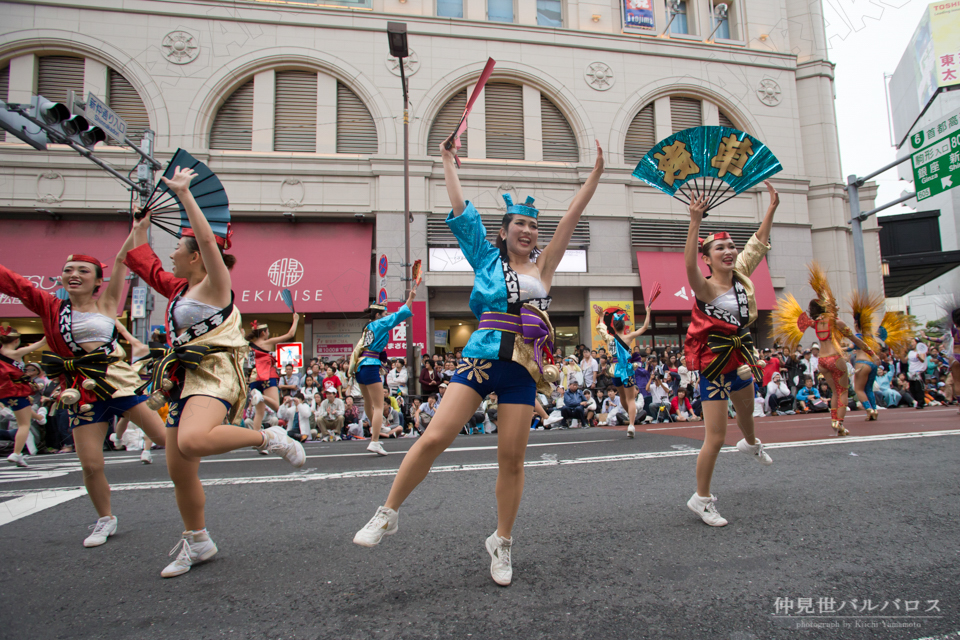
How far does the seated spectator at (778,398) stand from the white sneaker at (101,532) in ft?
45.3

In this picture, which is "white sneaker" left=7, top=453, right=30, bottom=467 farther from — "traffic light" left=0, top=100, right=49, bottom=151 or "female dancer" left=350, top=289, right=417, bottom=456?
"female dancer" left=350, top=289, right=417, bottom=456

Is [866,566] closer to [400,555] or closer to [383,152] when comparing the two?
[400,555]

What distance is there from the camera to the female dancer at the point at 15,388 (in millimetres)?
6859

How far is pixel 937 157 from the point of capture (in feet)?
45.3

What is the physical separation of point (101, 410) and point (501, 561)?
2938mm

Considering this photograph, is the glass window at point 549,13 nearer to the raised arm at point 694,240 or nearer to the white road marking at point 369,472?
the white road marking at point 369,472

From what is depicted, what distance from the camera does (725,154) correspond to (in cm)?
439

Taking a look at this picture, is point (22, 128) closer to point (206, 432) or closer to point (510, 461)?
point (206, 432)

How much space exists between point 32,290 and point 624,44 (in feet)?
68.7

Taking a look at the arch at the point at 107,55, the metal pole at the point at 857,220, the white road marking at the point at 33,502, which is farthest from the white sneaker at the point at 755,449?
the arch at the point at 107,55

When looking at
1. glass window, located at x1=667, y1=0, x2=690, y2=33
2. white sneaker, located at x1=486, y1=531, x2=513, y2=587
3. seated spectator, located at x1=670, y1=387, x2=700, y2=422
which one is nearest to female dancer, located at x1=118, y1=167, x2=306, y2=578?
white sneaker, located at x1=486, y1=531, x2=513, y2=587

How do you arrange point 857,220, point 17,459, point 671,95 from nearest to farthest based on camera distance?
point 17,459 → point 857,220 → point 671,95

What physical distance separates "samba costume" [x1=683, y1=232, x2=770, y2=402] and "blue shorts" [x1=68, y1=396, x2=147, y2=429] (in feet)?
13.2

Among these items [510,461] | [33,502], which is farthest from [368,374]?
[510,461]
